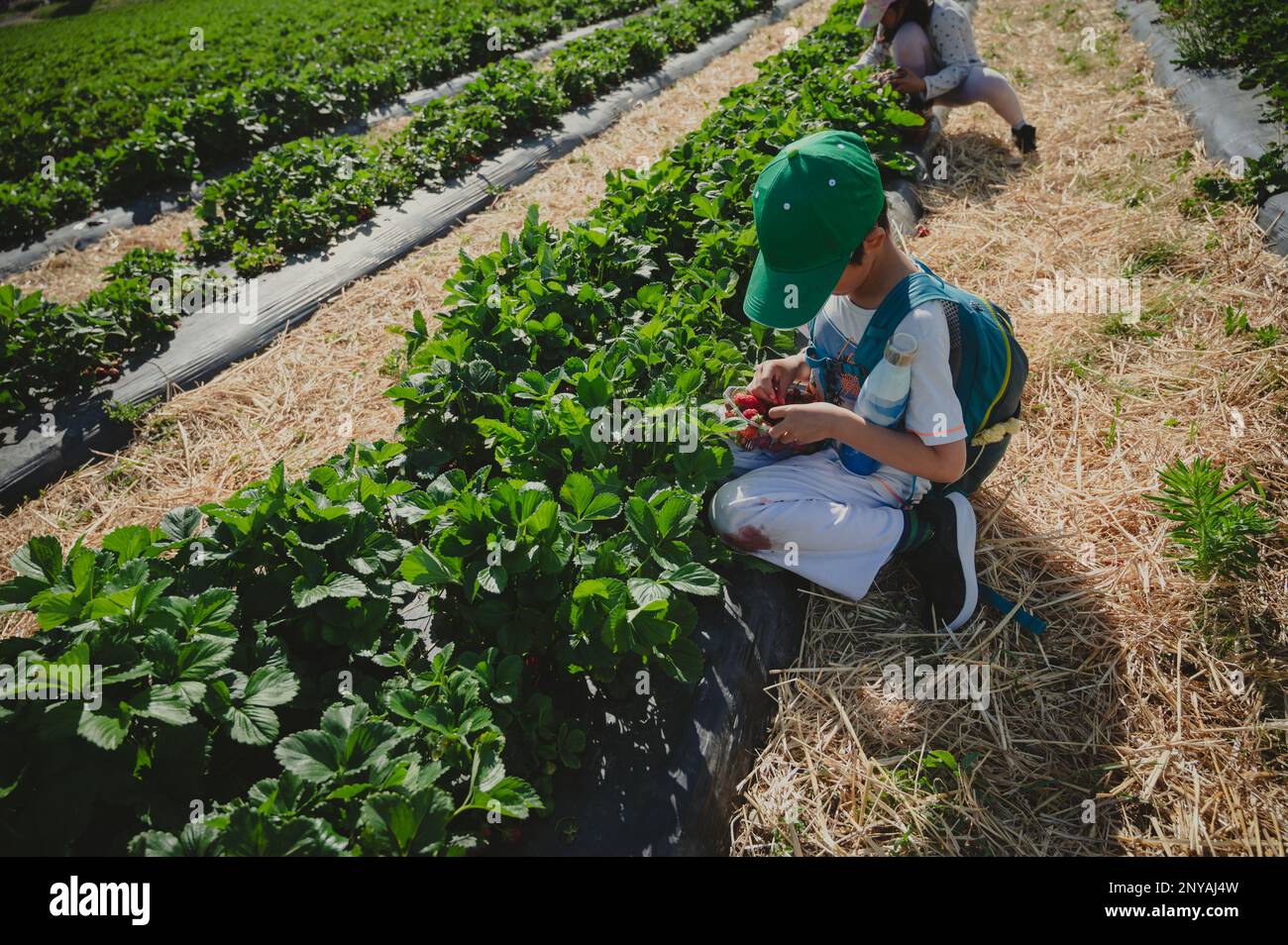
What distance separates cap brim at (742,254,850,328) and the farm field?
1.33 ft

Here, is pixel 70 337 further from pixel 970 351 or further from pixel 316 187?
pixel 970 351

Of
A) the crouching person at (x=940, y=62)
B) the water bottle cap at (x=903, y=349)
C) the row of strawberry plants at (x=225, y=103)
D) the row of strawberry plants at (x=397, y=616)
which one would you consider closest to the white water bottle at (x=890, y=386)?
the water bottle cap at (x=903, y=349)

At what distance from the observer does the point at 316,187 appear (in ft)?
20.8

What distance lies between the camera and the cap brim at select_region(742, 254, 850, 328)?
2281mm

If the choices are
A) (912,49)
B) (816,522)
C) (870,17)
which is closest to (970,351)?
(816,522)

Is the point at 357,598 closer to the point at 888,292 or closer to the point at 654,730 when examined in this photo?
the point at 654,730

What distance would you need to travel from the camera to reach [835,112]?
4934 mm

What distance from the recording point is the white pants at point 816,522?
259 cm

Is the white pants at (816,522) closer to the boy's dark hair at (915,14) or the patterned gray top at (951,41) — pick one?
the patterned gray top at (951,41)

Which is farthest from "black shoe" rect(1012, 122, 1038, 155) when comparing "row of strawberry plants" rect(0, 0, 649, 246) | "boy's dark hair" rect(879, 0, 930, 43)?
"row of strawberry plants" rect(0, 0, 649, 246)

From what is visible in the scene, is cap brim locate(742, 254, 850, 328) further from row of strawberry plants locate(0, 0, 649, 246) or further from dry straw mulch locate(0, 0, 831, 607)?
row of strawberry plants locate(0, 0, 649, 246)

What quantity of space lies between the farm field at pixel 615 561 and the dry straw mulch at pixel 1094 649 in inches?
0.6

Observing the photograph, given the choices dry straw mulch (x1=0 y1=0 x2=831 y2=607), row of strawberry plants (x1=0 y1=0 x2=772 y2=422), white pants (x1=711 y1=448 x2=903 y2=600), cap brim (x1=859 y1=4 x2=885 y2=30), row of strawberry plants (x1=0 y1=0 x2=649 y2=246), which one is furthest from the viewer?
row of strawberry plants (x1=0 y1=0 x2=649 y2=246)

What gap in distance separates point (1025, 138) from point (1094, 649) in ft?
17.0
